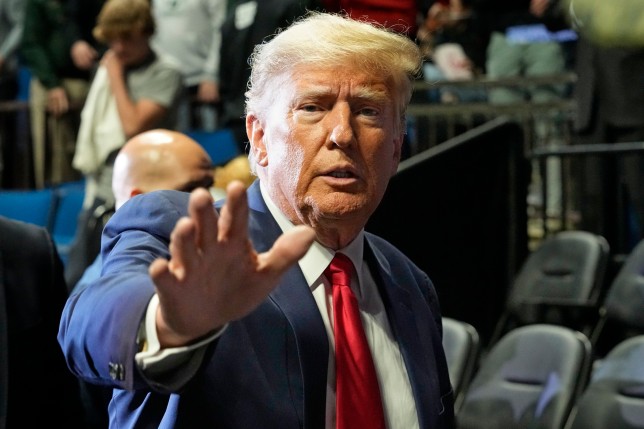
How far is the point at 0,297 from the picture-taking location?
2672mm

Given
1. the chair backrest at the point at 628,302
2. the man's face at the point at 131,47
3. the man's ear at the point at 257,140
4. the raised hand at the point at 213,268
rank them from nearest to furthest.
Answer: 1. the raised hand at the point at 213,268
2. the man's ear at the point at 257,140
3. the chair backrest at the point at 628,302
4. the man's face at the point at 131,47

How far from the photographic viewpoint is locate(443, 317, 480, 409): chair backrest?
412cm

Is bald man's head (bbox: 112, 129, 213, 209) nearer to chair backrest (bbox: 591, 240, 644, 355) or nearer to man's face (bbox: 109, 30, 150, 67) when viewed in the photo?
chair backrest (bbox: 591, 240, 644, 355)

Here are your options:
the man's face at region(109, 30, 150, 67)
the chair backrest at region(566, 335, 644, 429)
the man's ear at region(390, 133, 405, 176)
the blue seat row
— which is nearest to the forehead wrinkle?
the man's ear at region(390, 133, 405, 176)

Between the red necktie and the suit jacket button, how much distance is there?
512mm

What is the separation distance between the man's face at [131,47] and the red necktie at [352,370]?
425 centimetres

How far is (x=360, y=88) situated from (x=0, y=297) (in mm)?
1071

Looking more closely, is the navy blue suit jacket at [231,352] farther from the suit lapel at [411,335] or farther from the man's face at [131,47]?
the man's face at [131,47]

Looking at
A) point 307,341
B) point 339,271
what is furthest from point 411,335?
point 307,341

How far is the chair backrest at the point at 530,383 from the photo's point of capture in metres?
4.01

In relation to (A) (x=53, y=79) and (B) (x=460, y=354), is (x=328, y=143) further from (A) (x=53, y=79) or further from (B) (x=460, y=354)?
(A) (x=53, y=79)

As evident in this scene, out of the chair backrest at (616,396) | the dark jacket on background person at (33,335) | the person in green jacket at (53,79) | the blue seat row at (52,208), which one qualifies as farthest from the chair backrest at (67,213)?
the dark jacket on background person at (33,335)

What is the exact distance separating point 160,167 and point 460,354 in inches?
49.5

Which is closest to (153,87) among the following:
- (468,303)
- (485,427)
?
(468,303)
